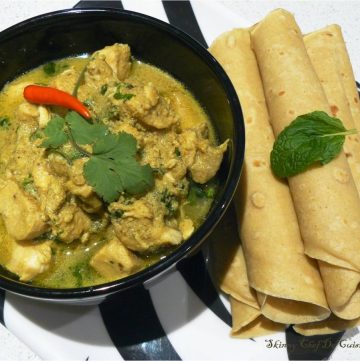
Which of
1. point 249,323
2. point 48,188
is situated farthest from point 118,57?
point 249,323

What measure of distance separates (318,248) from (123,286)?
862mm

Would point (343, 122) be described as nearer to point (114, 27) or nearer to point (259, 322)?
point (259, 322)

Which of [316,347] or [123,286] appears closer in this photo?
[123,286]

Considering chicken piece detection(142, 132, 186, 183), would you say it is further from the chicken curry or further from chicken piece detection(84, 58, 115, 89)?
chicken piece detection(84, 58, 115, 89)

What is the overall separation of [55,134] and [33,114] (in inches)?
11.1

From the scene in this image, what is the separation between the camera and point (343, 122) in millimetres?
2465

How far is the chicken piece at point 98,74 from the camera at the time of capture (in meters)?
2.28

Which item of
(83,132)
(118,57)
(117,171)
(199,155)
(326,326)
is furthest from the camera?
(118,57)

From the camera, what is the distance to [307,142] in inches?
87.0

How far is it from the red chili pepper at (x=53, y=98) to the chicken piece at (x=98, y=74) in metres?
0.13

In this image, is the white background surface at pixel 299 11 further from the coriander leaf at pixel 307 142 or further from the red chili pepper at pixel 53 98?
the red chili pepper at pixel 53 98

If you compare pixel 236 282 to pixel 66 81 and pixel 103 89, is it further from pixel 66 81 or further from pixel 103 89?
pixel 66 81

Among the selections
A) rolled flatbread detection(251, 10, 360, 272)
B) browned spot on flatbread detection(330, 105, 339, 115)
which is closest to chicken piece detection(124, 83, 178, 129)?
rolled flatbread detection(251, 10, 360, 272)

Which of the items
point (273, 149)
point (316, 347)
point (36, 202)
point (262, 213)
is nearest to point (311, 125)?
point (273, 149)
